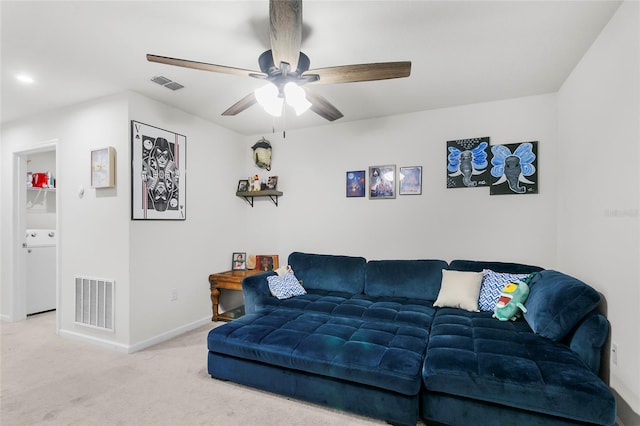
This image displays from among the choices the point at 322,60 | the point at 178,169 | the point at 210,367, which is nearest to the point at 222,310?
the point at 210,367

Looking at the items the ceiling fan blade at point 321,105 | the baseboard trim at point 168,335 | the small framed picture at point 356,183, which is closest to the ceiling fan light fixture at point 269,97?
the ceiling fan blade at point 321,105

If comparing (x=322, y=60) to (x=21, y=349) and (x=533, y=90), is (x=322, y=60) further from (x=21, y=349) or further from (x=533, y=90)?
(x=21, y=349)

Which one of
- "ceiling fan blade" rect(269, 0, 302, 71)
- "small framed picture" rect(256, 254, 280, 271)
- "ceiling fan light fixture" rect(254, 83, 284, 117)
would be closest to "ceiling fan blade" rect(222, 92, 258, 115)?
"ceiling fan light fixture" rect(254, 83, 284, 117)

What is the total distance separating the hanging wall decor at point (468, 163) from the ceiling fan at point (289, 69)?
176 centimetres

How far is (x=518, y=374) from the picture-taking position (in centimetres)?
163

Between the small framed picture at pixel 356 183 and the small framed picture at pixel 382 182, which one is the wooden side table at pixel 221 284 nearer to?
the small framed picture at pixel 356 183

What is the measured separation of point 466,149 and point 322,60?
184 cm

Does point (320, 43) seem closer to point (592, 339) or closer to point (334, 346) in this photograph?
point (334, 346)

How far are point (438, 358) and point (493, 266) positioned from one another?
1410mm

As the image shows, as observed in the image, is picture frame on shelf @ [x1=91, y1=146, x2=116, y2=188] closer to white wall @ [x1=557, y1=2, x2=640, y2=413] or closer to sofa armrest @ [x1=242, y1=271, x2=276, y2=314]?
sofa armrest @ [x1=242, y1=271, x2=276, y2=314]

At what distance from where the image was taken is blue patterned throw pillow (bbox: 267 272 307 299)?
3066mm

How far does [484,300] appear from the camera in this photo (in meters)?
2.59

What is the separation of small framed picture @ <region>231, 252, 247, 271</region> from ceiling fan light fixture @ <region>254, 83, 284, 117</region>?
2.64 meters

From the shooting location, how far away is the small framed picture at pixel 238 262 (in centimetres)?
413
